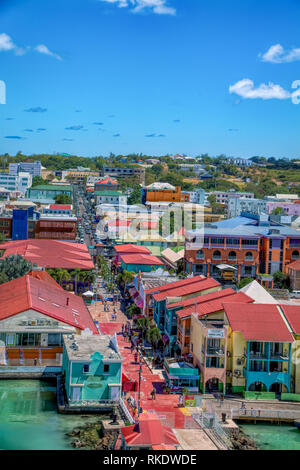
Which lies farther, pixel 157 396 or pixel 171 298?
pixel 171 298

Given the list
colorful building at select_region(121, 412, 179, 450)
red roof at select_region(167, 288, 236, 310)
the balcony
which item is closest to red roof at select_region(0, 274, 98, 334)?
red roof at select_region(167, 288, 236, 310)

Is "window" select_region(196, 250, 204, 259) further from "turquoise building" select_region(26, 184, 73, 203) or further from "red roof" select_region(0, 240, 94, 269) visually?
"turquoise building" select_region(26, 184, 73, 203)

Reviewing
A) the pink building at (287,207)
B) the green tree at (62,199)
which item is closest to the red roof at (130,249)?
the green tree at (62,199)

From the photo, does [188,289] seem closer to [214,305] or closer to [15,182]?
[214,305]

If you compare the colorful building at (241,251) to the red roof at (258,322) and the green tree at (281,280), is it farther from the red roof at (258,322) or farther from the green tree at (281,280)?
the red roof at (258,322)

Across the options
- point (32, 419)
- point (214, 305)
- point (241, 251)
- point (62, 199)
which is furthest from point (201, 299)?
point (62, 199)
